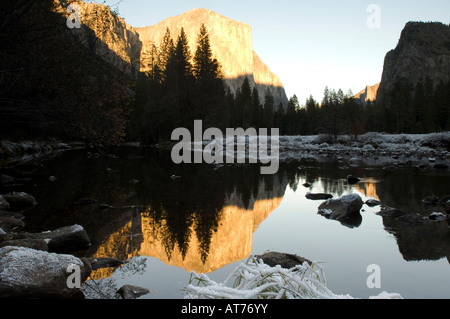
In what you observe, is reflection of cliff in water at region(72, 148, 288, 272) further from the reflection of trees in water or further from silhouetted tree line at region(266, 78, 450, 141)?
silhouetted tree line at region(266, 78, 450, 141)

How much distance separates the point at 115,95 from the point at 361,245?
11.7 m

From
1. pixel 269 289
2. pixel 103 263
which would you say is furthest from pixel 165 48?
pixel 269 289

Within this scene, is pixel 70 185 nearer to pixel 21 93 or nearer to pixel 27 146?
pixel 21 93

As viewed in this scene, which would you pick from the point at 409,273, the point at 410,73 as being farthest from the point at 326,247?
the point at 410,73

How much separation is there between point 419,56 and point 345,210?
650 feet

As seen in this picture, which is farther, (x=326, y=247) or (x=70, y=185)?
(x=70, y=185)

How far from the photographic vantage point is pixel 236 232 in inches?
292

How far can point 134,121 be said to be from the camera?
60.0 meters

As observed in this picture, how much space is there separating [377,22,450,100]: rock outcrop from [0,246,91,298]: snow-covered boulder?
594ft

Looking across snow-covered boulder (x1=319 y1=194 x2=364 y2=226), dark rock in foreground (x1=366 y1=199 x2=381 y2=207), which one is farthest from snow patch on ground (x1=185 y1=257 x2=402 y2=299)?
dark rock in foreground (x1=366 y1=199 x2=381 y2=207)

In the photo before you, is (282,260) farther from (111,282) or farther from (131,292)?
(111,282)

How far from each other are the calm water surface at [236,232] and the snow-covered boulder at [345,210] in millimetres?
227

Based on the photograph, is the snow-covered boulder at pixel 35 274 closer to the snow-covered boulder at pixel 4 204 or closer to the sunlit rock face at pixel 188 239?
the sunlit rock face at pixel 188 239
